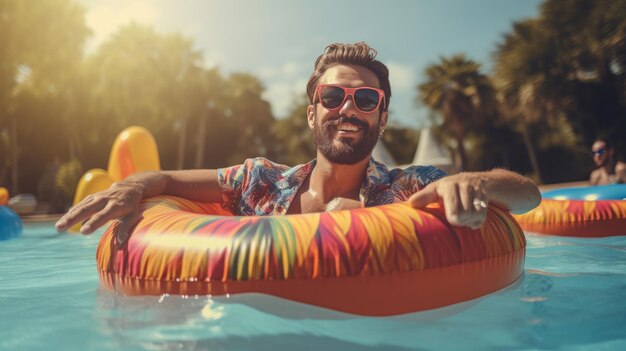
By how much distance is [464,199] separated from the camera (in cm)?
198

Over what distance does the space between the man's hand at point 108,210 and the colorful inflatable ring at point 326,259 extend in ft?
0.51

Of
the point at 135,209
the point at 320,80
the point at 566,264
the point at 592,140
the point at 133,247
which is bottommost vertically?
the point at 566,264

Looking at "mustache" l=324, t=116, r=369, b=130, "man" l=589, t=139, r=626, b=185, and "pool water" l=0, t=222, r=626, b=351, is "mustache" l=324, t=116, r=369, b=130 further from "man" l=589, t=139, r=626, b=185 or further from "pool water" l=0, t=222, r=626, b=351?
"man" l=589, t=139, r=626, b=185

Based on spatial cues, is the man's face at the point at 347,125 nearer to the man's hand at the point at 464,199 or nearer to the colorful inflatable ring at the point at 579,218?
the man's hand at the point at 464,199

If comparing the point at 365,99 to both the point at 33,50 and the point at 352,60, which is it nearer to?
the point at 352,60

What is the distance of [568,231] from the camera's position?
5324 mm

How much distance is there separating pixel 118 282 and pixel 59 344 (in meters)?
0.40

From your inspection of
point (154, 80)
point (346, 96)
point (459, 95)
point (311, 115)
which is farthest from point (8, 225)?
point (459, 95)

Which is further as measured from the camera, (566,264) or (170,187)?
(566,264)

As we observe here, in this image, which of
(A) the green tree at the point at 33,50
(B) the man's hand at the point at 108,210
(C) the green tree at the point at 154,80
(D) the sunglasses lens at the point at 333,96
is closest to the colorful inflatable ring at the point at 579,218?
(D) the sunglasses lens at the point at 333,96

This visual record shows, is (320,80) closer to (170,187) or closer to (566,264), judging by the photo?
(170,187)

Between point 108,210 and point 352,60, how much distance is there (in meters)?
1.69

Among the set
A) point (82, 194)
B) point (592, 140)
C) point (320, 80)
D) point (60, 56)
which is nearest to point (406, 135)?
point (592, 140)

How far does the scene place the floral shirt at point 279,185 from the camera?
288 cm
